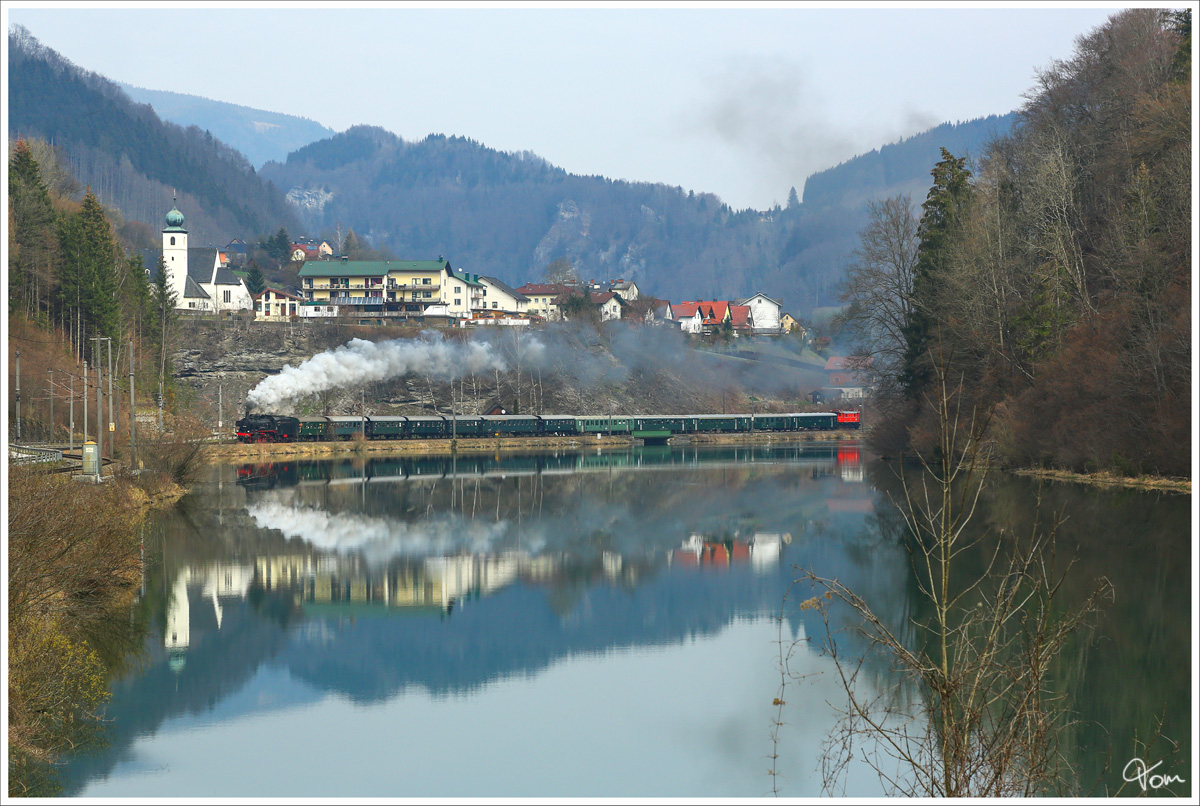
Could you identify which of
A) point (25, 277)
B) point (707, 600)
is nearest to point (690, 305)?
point (25, 277)

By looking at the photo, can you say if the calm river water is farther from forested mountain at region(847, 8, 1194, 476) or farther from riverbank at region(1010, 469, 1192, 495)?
forested mountain at region(847, 8, 1194, 476)

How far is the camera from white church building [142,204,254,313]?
12231cm

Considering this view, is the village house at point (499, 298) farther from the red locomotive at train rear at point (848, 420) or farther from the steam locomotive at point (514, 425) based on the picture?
the red locomotive at train rear at point (848, 420)

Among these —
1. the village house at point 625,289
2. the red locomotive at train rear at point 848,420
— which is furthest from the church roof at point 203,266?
the red locomotive at train rear at point 848,420

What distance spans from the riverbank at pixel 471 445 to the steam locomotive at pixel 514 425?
94cm

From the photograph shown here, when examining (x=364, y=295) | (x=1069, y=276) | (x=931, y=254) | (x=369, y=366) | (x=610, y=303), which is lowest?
(x=369, y=366)

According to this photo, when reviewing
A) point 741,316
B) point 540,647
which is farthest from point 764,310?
point 540,647

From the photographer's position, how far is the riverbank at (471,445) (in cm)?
7706

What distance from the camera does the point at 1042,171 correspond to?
48406 millimetres

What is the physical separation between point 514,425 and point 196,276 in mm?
56515

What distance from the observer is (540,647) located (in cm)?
2169

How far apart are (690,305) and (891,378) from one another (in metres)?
117

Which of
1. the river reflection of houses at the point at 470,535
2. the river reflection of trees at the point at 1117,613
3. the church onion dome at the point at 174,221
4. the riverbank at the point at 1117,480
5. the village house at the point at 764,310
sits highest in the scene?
the church onion dome at the point at 174,221

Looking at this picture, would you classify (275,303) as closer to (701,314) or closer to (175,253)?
(175,253)
